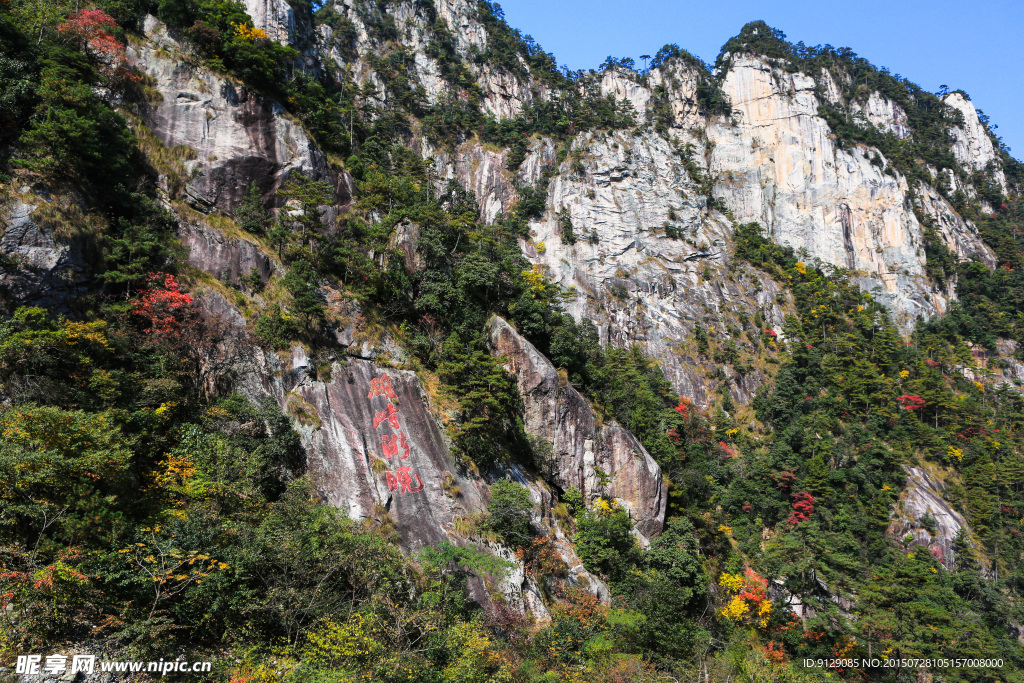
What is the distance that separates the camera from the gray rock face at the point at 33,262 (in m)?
11.3

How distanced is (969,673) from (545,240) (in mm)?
43394

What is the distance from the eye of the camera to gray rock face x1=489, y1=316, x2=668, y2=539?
73.0ft

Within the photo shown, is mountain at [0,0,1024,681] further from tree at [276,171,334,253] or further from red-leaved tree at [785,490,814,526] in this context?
red-leaved tree at [785,490,814,526]

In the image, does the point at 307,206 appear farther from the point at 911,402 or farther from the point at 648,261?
the point at 911,402

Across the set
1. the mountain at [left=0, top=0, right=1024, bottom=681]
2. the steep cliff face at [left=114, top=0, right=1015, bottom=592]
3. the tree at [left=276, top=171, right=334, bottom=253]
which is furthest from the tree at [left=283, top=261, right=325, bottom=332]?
the tree at [left=276, top=171, right=334, bottom=253]

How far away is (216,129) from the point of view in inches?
799

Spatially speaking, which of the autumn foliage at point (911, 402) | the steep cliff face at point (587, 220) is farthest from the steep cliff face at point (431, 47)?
the autumn foliage at point (911, 402)

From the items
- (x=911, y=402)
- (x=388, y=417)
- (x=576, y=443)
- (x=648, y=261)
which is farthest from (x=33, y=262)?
(x=911, y=402)

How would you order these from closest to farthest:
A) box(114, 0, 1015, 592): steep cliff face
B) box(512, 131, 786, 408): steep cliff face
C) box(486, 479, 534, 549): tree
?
1. box(114, 0, 1015, 592): steep cliff face
2. box(486, 479, 534, 549): tree
3. box(512, 131, 786, 408): steep cliff face

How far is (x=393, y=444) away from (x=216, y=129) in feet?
52.1

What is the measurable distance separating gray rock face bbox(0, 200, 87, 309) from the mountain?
0.08 metres

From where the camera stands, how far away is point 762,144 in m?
64.9

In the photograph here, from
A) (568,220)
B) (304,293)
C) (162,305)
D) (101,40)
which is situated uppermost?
(568,220)

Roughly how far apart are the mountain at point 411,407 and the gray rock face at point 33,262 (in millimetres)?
77
